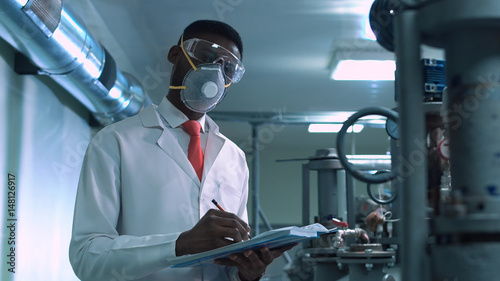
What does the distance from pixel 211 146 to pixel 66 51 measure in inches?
50.8

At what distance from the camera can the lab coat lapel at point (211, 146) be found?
1515mm

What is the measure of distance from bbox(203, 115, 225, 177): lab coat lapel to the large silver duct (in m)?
0.92

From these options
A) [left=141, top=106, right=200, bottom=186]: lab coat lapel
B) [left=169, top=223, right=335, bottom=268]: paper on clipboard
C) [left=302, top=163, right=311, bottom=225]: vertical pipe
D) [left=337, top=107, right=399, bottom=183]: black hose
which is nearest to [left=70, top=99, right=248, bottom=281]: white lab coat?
[left=141, top=106, right=200, bottom=186]: lab coat lapel

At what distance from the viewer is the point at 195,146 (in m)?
1.55

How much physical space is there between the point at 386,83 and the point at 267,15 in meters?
2.32

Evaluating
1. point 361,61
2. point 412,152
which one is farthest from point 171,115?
point 361,61

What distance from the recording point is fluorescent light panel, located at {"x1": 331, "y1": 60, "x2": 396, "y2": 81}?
15.4ft

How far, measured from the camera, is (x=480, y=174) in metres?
0.56

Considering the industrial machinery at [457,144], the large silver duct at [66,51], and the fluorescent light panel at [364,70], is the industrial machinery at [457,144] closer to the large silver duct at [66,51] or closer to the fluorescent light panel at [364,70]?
the large silver duct at [66,51]

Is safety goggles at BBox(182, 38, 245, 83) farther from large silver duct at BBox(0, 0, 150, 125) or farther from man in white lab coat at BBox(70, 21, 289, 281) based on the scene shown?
large silver duct at BBox(0, 0, 150, 125)

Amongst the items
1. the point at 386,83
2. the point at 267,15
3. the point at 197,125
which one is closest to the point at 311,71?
the point at 386,83

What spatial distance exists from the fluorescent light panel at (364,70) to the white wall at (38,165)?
97.0 inches

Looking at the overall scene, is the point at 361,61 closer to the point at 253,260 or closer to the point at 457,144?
the point at 253,260

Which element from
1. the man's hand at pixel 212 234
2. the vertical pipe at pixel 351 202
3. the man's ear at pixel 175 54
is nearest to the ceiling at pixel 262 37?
the vertical pipe at pixel 351 202
